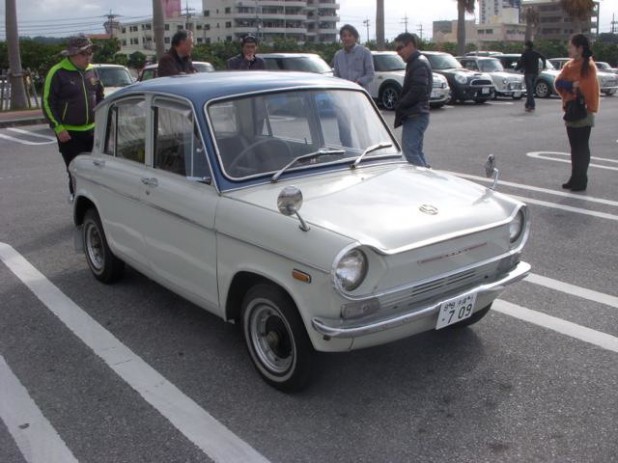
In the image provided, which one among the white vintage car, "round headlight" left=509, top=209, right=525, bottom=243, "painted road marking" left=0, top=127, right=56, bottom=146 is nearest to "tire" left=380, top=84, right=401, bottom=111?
"painted road marking" left=0, top=127, right=56, bottom=146

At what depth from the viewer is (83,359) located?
4.12 meters

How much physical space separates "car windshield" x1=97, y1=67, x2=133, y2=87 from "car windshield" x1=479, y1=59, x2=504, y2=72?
492 inches

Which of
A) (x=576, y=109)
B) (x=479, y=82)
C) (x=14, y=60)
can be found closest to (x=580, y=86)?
(x=576, y=109)

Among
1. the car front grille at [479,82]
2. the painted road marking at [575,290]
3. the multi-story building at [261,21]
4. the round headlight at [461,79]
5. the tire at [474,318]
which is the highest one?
the multi-story building at [261,21]

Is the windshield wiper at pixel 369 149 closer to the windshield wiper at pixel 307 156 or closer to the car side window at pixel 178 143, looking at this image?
the windshield wiper at pixel 307 156

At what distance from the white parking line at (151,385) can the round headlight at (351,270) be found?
882 mm

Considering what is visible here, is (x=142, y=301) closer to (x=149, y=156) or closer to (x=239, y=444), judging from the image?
(x=149, y=156)

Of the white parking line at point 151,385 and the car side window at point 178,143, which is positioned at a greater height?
the car side window at point 178,143

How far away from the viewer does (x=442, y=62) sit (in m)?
22.4

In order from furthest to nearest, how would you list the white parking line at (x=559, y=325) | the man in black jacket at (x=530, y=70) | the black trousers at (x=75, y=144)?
the man in black jacket at (x=530, y=70)
the black trousers at (x=75, y=144)
the white parking line at (x=559, y=325)

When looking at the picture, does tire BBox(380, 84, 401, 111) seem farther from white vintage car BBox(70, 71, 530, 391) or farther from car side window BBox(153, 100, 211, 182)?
car side window BBox(153, 100, 211, 182)

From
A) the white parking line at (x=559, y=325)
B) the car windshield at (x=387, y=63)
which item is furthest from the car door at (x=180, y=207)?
the car windshield at (x=387, y=63)

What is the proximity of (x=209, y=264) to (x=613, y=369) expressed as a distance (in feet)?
7.75

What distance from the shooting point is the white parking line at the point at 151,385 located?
10.4 feet
